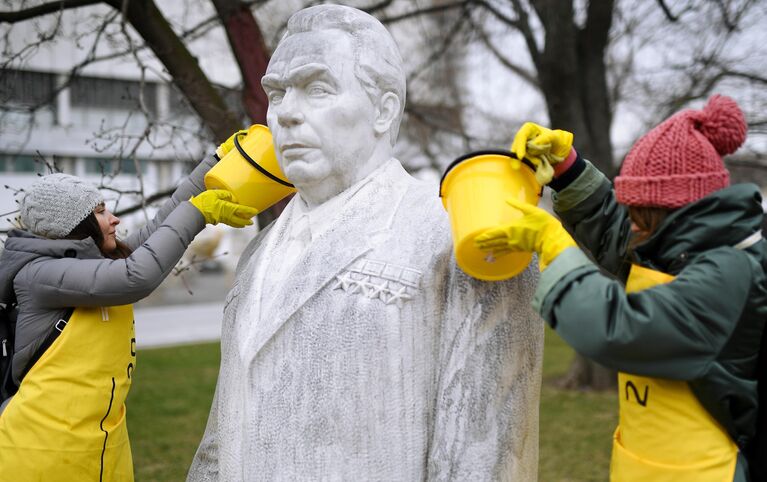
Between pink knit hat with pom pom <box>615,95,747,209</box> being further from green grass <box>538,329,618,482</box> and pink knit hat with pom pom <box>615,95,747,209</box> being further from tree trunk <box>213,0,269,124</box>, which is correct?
green grass <box>538,329,618,482</box>

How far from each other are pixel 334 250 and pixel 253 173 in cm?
60

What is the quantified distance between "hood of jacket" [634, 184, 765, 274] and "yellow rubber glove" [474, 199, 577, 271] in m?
0.26

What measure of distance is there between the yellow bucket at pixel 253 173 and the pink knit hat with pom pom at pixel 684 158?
3.59 ft

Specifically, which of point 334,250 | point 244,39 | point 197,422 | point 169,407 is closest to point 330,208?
point 334,250

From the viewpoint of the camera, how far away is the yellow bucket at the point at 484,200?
1996mm

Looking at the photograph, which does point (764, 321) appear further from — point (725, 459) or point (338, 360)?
point (338, 360)

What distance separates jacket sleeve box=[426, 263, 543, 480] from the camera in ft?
6.86

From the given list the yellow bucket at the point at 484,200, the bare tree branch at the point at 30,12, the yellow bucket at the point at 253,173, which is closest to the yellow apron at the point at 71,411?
the yellow bucket at the point at 253,173

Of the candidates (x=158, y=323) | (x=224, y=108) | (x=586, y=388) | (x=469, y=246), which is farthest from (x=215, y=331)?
(x=469, y=246)

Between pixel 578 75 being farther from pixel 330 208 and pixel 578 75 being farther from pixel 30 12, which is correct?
pixel 330 208

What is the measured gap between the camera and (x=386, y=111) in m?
2.37

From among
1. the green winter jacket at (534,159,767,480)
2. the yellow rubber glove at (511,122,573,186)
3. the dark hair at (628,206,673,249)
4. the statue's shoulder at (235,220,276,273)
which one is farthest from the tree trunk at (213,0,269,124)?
the green winter jacket at (534,159,767,480)

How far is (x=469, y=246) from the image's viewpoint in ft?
6.57

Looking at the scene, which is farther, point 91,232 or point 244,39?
point 244,39
